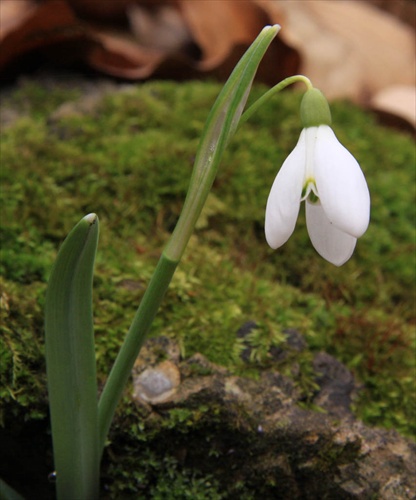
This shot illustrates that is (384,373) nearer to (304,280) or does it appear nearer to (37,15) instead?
(304,280)

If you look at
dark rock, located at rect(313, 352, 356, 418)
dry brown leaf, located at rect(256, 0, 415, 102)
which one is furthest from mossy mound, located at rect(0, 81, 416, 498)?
dry brown leaf, located at rect(256, 0, 415, 102)

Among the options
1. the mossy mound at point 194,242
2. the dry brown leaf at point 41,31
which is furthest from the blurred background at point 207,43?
the mossy mound at point 194,242

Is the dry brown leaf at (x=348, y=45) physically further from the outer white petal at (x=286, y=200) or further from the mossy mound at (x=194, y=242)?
the outer white petal at (x=286, y=200)

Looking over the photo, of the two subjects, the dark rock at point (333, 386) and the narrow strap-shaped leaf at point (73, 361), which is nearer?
the narrow strap-shaped leaf at point (73, 361)

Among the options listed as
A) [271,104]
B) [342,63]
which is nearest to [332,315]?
[271,104]

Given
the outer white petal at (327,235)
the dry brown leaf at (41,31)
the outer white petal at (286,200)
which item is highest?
the outer white petal at (286,200)

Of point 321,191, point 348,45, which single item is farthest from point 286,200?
point 348,45

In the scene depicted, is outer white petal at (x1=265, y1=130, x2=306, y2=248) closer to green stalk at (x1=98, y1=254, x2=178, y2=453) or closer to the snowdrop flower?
the snowdrop flower

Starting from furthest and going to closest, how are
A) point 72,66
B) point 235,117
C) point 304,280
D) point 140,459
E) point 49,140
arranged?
point 72,66 < point 49,140 < point 304,280 < point 140,459 < point 235,117
